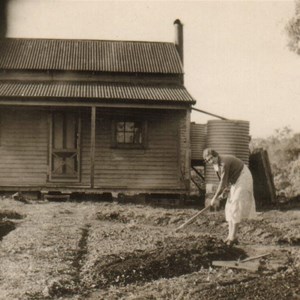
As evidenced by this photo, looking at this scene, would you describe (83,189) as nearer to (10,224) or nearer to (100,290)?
(10,224)

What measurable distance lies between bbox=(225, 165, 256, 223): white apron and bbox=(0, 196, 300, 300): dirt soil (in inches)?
17.4

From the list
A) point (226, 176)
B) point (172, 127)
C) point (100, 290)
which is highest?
point (172, 127)

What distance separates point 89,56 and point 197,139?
16.4 ft

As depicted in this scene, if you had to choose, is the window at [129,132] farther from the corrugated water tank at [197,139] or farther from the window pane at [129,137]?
the corrugated water tank at [197,139]

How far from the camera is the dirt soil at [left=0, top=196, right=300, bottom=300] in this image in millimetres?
6160

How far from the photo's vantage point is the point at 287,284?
20.8 feet

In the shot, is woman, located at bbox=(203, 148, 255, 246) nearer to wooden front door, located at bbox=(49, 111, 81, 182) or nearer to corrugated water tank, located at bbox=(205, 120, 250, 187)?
corrugated water tank, located at bbox=(205, 120, 250, 187)

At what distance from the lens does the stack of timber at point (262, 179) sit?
18125mm

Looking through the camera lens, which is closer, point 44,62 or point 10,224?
point 10,224

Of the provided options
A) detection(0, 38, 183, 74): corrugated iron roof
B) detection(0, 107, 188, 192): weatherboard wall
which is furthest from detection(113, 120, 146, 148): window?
detection(0, 38, 183, 74): corrugated iron roof

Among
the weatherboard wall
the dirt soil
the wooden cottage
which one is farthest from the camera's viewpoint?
the weatherboard wall

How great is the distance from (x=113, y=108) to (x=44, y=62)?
10.4ft

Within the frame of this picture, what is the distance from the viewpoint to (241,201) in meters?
8.76

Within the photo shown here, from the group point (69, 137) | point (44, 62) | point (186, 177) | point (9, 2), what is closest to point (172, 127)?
point (186, 177)
